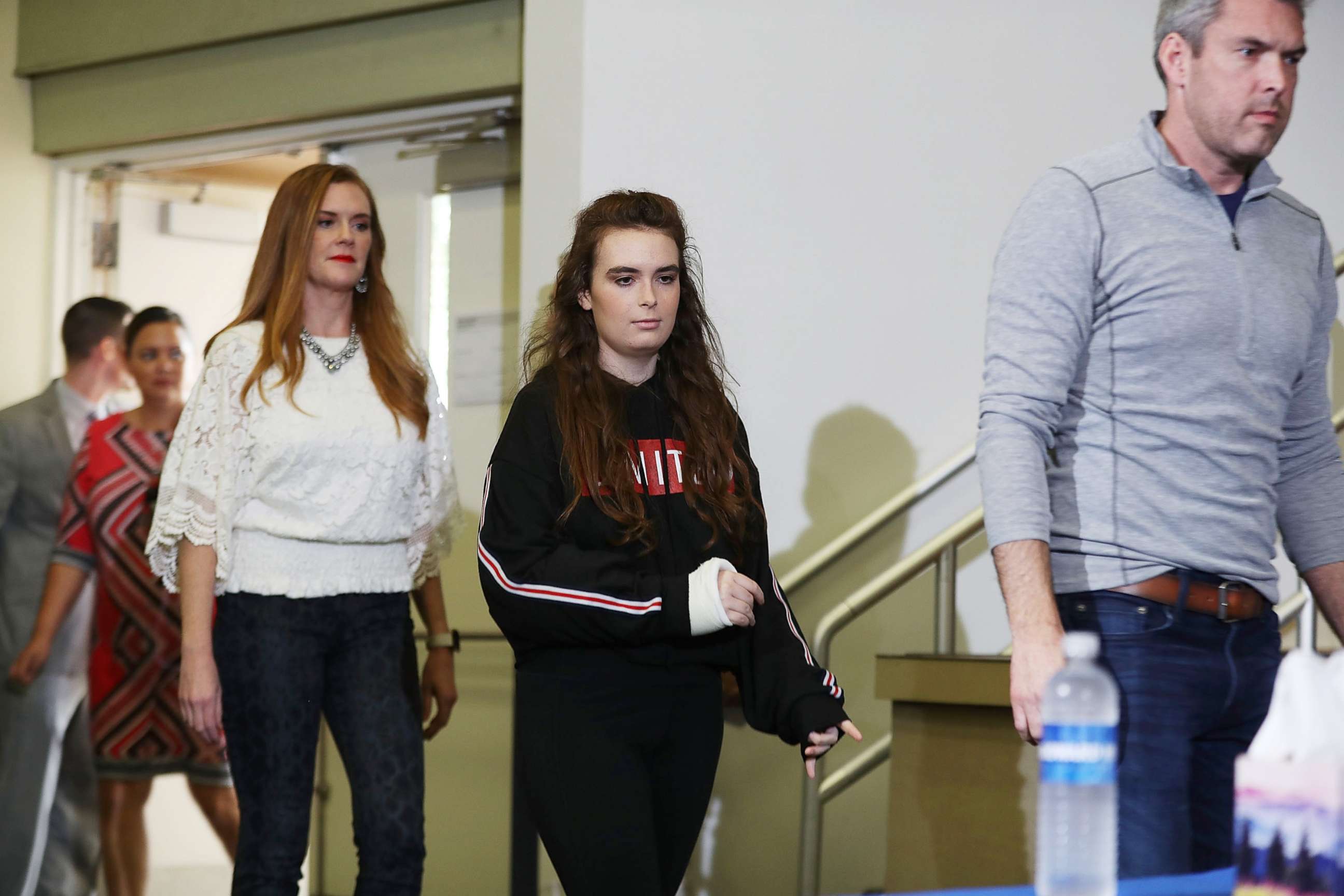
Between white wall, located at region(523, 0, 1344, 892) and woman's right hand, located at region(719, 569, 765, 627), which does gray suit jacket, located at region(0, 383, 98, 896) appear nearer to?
white wall, located at region(523, 0, 1344, 892)

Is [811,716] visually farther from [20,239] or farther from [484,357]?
[20,239]

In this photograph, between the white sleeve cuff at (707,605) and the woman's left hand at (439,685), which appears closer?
the white sleeve cuff at (707,605)

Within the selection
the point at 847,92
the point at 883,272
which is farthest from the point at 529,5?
the point at 883,272

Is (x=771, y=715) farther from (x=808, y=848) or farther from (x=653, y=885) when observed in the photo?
(x=808, y=848)

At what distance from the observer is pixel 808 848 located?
10.5 ft

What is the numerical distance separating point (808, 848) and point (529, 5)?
228cm

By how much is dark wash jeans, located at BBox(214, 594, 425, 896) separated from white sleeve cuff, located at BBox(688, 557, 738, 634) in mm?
801

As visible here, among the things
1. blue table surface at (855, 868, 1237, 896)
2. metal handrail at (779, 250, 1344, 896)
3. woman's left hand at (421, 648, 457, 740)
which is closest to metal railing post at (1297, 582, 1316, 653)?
metal handrail at (779, 250, 1344, 896)

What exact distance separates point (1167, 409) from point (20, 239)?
14.1ft

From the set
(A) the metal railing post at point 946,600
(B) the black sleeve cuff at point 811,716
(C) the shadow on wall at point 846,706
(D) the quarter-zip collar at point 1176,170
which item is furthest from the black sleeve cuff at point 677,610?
(C) the shadow on wall at point 846,706

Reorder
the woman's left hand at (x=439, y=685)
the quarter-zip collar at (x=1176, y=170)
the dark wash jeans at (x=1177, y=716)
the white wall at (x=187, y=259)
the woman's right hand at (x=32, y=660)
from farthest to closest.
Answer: the white wall at (x=187, y=259), the woman's right hand at (x=32, y=660), the woman's left hand at (x=439, y=685), the quarter-zip collar at (x=1176, y=170), the dark wash jeans at (x=1177, y=716)

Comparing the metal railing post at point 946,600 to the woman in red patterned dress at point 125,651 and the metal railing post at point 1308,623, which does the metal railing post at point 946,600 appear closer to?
the metal railing post at point 1308,623

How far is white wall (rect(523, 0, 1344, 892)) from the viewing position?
12.2ft

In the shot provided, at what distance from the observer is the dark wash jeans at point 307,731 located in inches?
102
